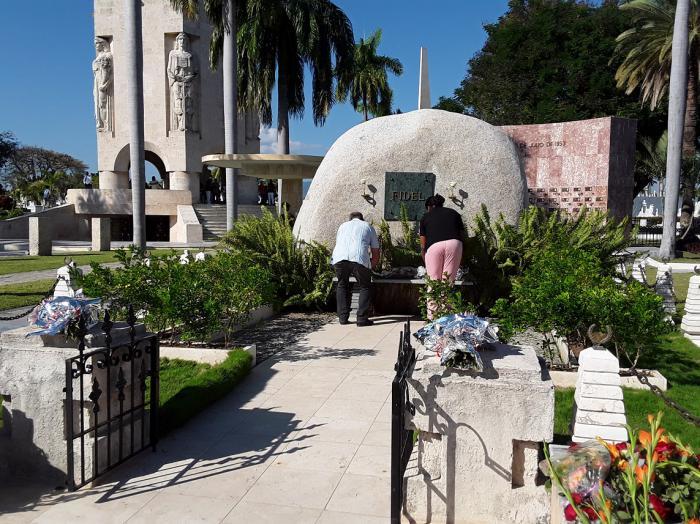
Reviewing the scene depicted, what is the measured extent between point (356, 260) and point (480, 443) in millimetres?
5423

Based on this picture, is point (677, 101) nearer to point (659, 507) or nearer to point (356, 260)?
point (356, 260)

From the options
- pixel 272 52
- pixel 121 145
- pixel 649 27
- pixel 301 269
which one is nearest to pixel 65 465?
pixel 301 269

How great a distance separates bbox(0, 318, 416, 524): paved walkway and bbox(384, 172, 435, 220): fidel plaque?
461 cm

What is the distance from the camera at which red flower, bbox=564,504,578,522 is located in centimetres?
234

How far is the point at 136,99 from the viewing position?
56.7 ft

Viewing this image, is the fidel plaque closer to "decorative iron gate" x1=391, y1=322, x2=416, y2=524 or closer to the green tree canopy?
"decorative iron gate" x1=391, y1=322, x2=416, y2=524

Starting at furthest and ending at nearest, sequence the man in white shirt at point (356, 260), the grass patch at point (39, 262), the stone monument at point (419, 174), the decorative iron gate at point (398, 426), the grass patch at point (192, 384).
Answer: the grass patch at point (39, 262) → the stone monument at point (419, 174) → the man in white shirt at point (356, 260) → the grass patch at point (192, 384) → the decorative iron gate at point (398, 426)

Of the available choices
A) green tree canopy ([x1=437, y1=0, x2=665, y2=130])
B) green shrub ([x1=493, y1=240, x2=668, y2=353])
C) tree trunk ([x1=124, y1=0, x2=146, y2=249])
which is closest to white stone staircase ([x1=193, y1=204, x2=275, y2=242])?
tree trunk ([x1=124, y1=0, x2=146, y2=249])

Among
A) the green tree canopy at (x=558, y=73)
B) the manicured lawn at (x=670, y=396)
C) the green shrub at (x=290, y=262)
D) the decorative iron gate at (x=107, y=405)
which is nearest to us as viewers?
the decorative iron gate at (x=107, y=405)

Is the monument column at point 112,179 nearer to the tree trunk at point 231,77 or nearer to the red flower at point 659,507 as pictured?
the tree trunk at point 231,77

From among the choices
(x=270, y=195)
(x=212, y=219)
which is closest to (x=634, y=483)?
(x=212, y=219)

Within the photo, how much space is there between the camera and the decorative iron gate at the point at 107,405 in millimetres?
3902

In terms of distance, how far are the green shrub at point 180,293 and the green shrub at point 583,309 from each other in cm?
285

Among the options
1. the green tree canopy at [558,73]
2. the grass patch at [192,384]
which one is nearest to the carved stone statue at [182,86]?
the green tree canopy at [558,73]
